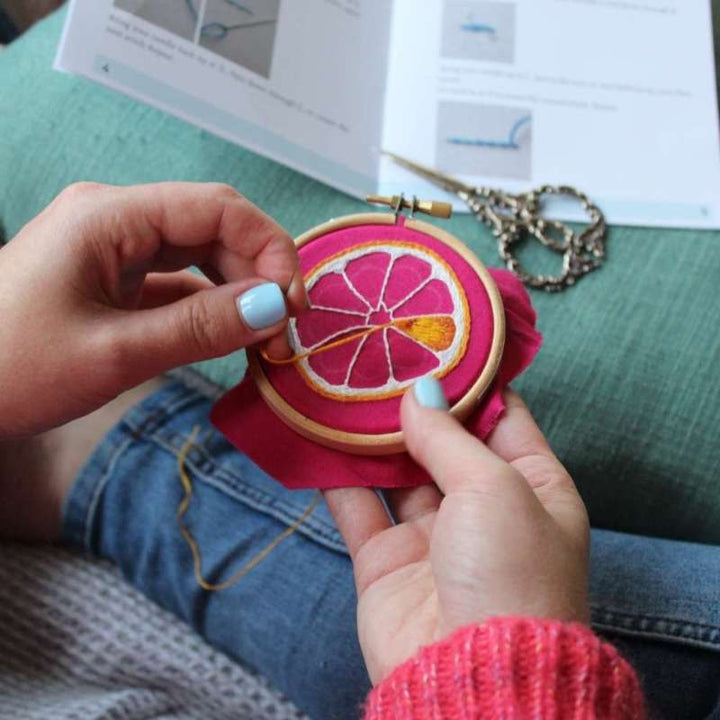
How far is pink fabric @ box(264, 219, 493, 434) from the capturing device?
Answer: 0.68 metres

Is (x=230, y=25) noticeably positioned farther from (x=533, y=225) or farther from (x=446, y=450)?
(x=446, y=450)

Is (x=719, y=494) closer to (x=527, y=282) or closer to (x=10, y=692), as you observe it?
(x=527, y=282)

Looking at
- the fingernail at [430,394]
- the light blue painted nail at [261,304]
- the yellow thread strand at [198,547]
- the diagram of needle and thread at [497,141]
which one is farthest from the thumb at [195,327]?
the diagram of needle and thread at [497,141]

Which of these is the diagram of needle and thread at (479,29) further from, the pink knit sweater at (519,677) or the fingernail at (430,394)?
the pink knit sweater at (519,677)

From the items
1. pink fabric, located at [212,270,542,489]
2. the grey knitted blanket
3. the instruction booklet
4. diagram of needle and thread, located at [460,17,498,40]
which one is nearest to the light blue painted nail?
pink fabric, located at [212,270,542,489]

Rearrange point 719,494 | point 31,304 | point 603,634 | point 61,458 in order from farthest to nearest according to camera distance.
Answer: point 61,458 → point 719,494 → point 603,634 → point 31,304

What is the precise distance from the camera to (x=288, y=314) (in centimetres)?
65

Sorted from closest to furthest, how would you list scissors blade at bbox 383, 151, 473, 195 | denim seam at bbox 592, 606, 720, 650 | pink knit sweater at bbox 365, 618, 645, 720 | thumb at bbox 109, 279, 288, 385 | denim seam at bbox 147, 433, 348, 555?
pink knit sweater at bbox 365, 618, 645, 720, thumb at bbox 109, 279, 288, 385, denim seam at bbox 592, 606, 720, 650, denim seam at bbox 147, 433, 348, 555, scissors blade at bbox 383, 151, 473, 195

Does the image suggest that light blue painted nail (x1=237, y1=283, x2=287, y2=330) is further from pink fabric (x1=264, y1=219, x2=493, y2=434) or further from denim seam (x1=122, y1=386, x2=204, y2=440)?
denim seam (x1=122, y1=386, x2=204, y2=440)

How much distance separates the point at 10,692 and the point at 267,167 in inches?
27.0

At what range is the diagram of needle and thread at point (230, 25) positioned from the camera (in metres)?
0.90

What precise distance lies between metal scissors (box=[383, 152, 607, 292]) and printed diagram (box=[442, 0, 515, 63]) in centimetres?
19

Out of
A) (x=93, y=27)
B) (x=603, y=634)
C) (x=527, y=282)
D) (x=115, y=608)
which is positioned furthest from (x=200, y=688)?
(x=93, y=27)

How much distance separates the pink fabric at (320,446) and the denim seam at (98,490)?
0.25 meters
